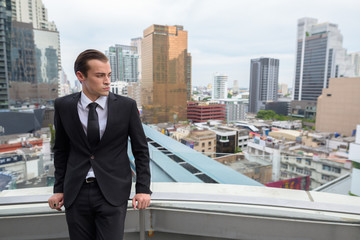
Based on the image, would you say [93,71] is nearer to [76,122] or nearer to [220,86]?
[76,122]

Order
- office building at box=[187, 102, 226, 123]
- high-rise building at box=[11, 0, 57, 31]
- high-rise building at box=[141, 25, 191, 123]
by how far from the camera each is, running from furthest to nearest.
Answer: office building at box=[187, 102, 226, 123], high-rise building at box=[141, 25, 191, 123], high-rise building at box=[11, 0, 57, 31]

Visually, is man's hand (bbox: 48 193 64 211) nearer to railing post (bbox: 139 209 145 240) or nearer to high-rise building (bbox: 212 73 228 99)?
railing post (bbox: 139 209 145 240)

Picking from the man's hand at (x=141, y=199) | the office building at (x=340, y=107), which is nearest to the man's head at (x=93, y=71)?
the man's hand at (x=141, y=199)

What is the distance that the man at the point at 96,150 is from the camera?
0.57m

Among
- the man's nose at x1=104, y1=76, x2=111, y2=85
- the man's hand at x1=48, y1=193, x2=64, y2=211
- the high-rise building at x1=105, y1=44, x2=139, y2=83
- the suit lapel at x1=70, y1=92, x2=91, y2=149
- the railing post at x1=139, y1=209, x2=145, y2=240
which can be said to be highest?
the high-rise building at x1=105, y1=44, x2=139, y2=83

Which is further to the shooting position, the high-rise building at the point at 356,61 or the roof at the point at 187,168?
the high-rise building at the point at 356,61

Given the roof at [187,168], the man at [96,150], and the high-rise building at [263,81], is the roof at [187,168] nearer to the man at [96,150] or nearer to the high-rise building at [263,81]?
the man at [96,150]

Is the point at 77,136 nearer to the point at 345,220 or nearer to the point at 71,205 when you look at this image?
the point at 71,205

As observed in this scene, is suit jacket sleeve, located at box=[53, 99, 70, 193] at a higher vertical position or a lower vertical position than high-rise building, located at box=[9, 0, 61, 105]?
lower

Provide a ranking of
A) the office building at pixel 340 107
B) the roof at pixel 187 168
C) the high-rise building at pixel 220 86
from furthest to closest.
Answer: the high-rise building at pixel 220 86 → the office building at pixel 340 107 → the roof at pixel 187 168

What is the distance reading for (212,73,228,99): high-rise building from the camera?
4269 cm

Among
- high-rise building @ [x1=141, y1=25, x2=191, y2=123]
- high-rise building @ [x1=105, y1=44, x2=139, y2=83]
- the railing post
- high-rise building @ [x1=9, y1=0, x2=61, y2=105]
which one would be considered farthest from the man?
high-rise building @ [x1=105, y1=44, x2=139, y2=83]

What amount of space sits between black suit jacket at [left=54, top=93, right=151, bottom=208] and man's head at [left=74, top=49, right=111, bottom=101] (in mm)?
40

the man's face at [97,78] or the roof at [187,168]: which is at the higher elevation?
Answer: the man's face at [97,78]
